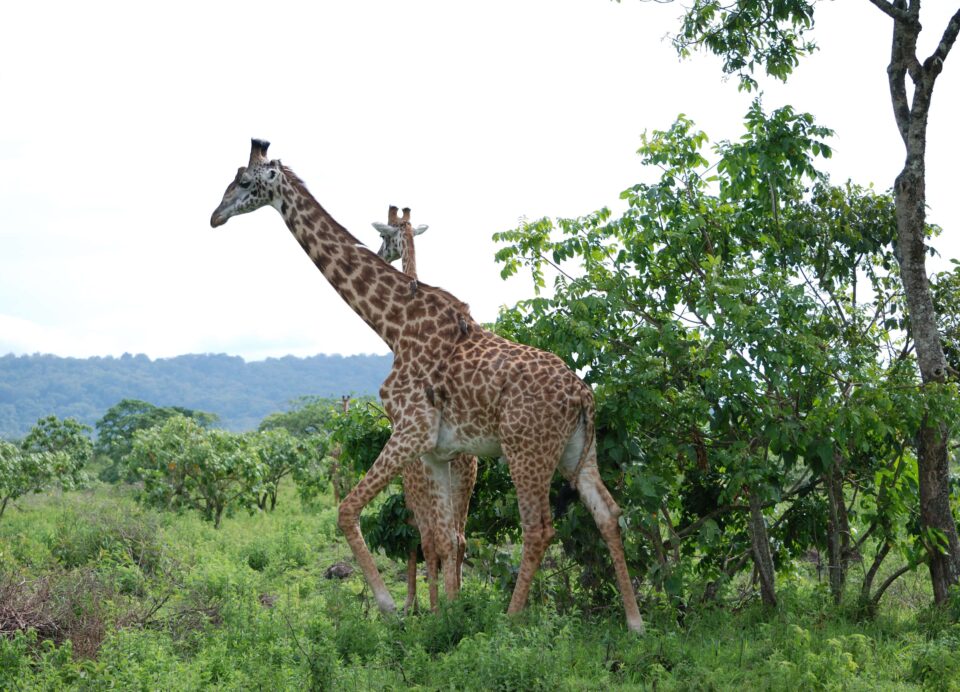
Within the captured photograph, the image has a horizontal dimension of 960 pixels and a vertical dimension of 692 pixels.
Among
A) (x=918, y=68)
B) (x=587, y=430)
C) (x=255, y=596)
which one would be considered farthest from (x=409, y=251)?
(x=918, y=68)

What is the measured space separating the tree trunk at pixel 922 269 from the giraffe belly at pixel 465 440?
365cm

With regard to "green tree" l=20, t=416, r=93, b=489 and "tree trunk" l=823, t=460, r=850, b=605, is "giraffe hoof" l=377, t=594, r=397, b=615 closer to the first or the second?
"tree trunk" l=823, t=460, r=850, b=605

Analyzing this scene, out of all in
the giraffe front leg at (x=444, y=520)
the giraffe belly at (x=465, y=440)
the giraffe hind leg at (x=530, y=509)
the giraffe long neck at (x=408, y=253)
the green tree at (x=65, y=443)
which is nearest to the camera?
the giraffe hind leg at (x=530, y=509)

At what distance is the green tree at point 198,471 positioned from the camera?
18.9 meters

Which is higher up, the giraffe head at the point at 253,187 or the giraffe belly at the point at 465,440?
the giraffe head at the point at 253,187

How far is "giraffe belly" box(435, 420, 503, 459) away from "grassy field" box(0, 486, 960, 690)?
1195 mm

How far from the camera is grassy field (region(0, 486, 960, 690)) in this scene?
22.1 ft

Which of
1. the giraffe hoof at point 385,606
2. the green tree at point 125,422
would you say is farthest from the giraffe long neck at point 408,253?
the green tree at point 125,422

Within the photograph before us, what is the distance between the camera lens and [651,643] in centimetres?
773

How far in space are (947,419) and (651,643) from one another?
291cm

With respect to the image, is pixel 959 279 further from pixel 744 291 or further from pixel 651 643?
pixel 651 643

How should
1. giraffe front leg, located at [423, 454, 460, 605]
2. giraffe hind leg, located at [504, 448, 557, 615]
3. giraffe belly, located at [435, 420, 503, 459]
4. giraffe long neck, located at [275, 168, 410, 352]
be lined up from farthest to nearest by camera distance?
giraffe long neck, located at [275, 168, 410, 352], giraffe front leg, located at [423, 454, 460, 605], giraffe belly, located at [435, 420, 503, 459], giraffe hind leg, located at [504, 448, 557, 615]

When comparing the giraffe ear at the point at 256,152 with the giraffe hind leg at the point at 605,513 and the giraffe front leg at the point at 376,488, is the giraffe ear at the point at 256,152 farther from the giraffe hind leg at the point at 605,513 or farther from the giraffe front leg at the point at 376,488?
the giraffe hind leg at the point at 605,513

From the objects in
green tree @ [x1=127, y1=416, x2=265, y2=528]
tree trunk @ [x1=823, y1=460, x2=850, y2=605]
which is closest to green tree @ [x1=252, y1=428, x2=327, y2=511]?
green tree @ [x1=127, y1=416, x2=265, y2=528]
